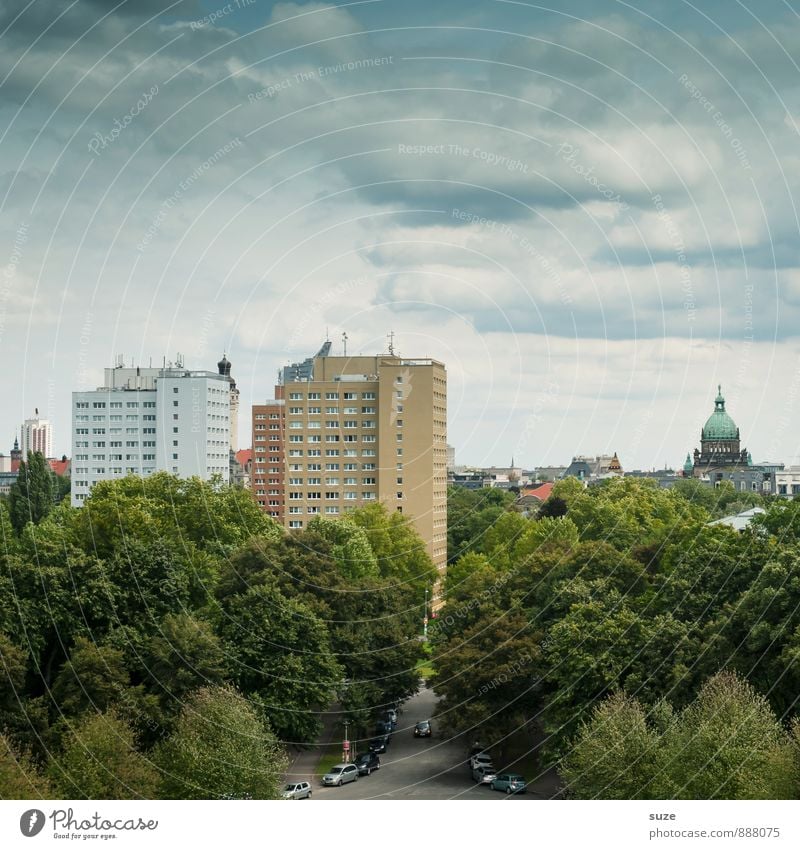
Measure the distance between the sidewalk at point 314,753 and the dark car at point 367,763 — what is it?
3.29 feet

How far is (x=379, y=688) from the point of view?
102 ft

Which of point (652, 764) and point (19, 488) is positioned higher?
point (19, 488)

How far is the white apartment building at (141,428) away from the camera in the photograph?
78812 millimetres

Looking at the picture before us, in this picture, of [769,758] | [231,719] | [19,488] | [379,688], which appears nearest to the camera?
[769,758]

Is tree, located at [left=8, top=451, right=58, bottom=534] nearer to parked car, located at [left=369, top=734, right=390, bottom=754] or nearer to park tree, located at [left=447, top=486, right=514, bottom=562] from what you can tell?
park tree, located at [left=447, top=486, right=514, bottom=562]

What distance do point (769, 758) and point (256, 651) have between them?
40.5 feet

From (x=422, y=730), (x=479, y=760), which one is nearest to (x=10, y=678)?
(x=479, y=760)

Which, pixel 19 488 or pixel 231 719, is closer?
pixel 231 719

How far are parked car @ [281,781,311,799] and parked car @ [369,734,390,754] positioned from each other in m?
4.33

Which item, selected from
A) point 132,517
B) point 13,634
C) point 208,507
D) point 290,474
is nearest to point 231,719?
point 13,634

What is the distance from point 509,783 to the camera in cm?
2539

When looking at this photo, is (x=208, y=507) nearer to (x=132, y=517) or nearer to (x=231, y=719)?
(x=132, y=517)

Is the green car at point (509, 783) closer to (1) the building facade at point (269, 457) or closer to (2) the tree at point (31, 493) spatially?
(2) the tree at point (31, 493)

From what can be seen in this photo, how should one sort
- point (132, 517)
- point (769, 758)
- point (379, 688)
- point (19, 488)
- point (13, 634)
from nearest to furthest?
point (769, 758)
point (13, 634)
point (379, 688)
point (132, 517)
point (19, 488)
